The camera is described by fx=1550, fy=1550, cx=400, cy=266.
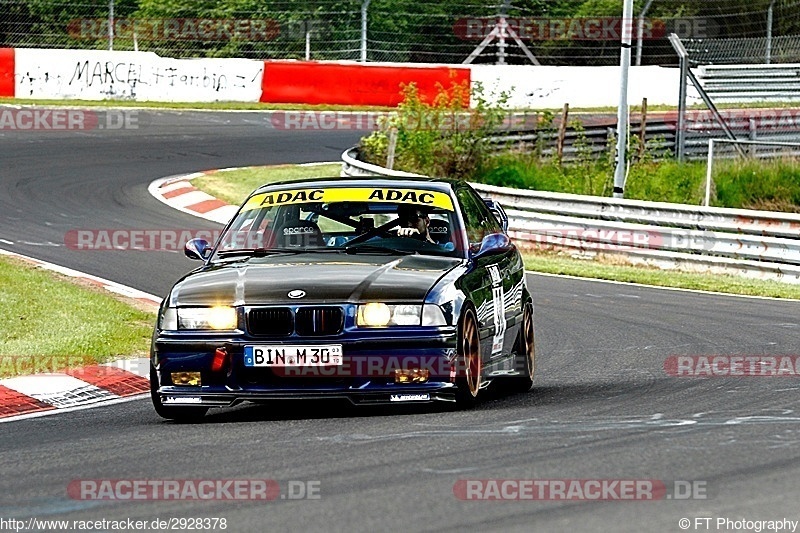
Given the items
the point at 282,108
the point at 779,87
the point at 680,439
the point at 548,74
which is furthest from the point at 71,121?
the point at 680,439

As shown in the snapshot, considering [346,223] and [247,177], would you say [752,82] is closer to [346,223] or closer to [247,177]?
[247,177]

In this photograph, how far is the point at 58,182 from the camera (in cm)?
2461

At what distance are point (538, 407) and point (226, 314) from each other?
184 centimetres

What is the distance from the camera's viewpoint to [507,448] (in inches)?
275

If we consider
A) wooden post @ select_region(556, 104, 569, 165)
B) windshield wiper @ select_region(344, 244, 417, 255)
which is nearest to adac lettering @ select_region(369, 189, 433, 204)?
windshield wiper @ select_region(344, 244, 417, 255)

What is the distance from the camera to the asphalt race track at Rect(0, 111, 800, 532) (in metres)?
5.62

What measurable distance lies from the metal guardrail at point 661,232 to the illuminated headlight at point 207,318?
11.4m

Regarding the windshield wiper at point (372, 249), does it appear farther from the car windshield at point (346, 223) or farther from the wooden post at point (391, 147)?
the wooden post at point (391, 147)

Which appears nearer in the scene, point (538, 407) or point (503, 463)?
point (503, 463)

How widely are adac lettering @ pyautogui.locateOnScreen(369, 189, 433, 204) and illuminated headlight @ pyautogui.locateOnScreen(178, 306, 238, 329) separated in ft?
5.38

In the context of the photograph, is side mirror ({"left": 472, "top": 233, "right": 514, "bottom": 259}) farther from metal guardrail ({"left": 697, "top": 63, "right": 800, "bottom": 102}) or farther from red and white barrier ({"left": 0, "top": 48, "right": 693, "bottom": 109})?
metal guardrail ({"left": 697, "top": 63, "right": 800, "bottom": 102})

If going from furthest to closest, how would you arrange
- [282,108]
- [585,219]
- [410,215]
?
[282,108]
[585,219]
[410,215]

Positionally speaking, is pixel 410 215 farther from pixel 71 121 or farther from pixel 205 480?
pixel 71 121

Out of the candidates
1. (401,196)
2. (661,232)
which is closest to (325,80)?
Result: (661,232)
